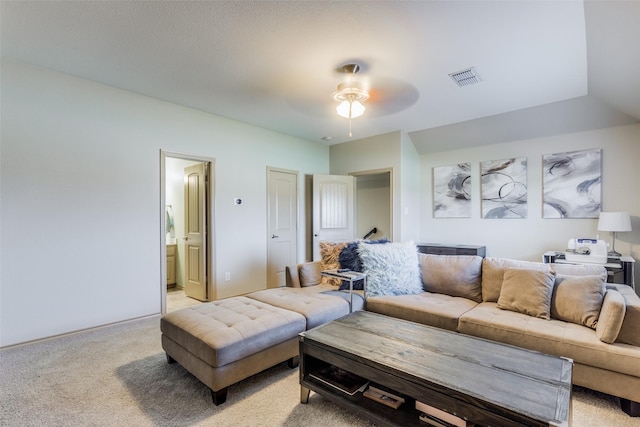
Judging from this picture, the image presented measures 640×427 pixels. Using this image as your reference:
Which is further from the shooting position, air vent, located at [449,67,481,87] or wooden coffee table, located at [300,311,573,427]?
air vent, located at [449,67,481,87]

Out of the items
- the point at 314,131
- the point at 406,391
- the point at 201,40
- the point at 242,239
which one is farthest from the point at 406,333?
the point at 314,131

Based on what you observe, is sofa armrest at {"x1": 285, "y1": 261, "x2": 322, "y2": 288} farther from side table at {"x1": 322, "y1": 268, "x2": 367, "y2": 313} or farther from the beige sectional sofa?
side table at {"x1": 322, "y1": 268, "x2": 367, "y2": 313}

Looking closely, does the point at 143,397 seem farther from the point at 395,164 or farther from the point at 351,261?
the point at 395,164

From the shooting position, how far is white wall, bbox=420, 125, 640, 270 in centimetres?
368

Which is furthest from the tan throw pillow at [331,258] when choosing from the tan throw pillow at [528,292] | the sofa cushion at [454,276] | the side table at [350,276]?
the tan throw pillow at [528,292]

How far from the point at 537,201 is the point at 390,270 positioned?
110 inches

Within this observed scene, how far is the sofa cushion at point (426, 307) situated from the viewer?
250 cm

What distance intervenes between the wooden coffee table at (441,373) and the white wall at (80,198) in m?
2.59

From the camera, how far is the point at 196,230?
441 cm

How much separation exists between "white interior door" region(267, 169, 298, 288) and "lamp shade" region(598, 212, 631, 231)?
4.16m

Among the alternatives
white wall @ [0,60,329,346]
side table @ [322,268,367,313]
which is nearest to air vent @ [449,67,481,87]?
side table @ [322,268,367,313]

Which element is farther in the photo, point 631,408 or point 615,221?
point 615,221

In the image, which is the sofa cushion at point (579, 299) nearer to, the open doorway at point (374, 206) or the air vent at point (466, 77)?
the air vent at point (466, 77)

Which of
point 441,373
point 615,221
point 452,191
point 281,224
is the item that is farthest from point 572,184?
point 281,224
